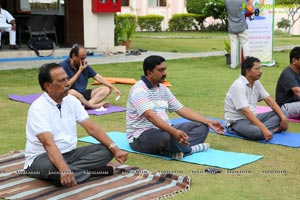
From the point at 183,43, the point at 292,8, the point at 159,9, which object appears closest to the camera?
the point at 183,43

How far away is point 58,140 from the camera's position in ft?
13.2

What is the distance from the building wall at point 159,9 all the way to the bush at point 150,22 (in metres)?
0.85

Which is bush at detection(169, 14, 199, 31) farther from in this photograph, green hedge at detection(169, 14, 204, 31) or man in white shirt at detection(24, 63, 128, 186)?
man in white shirt at detection(24, 63, 128, 186)

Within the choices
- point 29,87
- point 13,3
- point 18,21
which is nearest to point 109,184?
point 29,87

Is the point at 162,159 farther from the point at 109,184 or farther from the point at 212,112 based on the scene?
the point at 212,112

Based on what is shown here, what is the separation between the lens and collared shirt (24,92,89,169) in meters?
3.88

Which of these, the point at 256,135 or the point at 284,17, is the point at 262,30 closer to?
the point at 256,135

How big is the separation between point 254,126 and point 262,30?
7484 millimetres

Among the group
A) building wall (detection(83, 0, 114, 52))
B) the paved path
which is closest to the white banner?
the paved path

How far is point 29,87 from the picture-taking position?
30.9ft

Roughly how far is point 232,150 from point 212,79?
5.30 m

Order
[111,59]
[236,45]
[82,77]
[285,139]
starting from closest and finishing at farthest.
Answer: [285,139], [82,77], [236,45], [111,59]

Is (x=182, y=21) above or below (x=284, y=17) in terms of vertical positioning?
below

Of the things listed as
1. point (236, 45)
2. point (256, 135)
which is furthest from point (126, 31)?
point (256, 135)
